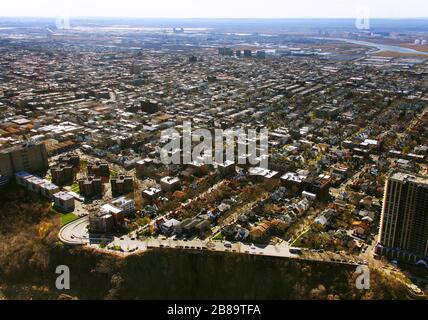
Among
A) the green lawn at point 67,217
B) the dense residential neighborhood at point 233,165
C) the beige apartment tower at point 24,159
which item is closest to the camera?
the dense residential neighborhood at point 233,165

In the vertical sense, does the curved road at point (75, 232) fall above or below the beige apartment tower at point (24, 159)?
below

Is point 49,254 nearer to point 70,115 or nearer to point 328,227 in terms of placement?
point 328,227

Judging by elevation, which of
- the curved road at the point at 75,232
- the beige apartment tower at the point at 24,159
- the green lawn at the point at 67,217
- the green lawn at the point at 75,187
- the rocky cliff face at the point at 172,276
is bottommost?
the rocky cliff face at the point at 172,276

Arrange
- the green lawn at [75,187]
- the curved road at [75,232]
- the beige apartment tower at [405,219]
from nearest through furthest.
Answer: the beige apartment tower at [405,219]
the curved road at [75,232]
the green lawn at [75,187]

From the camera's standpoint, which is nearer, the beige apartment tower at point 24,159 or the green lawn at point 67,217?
the green lawn at point 67,217

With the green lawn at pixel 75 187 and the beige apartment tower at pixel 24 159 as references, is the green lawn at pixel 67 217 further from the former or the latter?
the beige apartment tower at pixel 24 159

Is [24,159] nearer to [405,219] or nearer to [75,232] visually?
[75,232]

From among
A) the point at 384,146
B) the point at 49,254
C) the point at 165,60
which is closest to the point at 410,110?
the point at 384,146

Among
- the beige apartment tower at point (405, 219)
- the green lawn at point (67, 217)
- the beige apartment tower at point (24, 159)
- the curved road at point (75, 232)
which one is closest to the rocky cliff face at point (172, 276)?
the curved road at point (75, 232)

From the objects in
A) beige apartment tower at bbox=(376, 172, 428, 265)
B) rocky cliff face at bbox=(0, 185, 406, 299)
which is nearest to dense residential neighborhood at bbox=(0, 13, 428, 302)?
beige apartment tower at bbox=(376, 172, 428, 265)

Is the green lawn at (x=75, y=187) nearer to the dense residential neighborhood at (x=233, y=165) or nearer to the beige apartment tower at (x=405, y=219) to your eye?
the dense residential neighborhood at (x=233, y=165)
